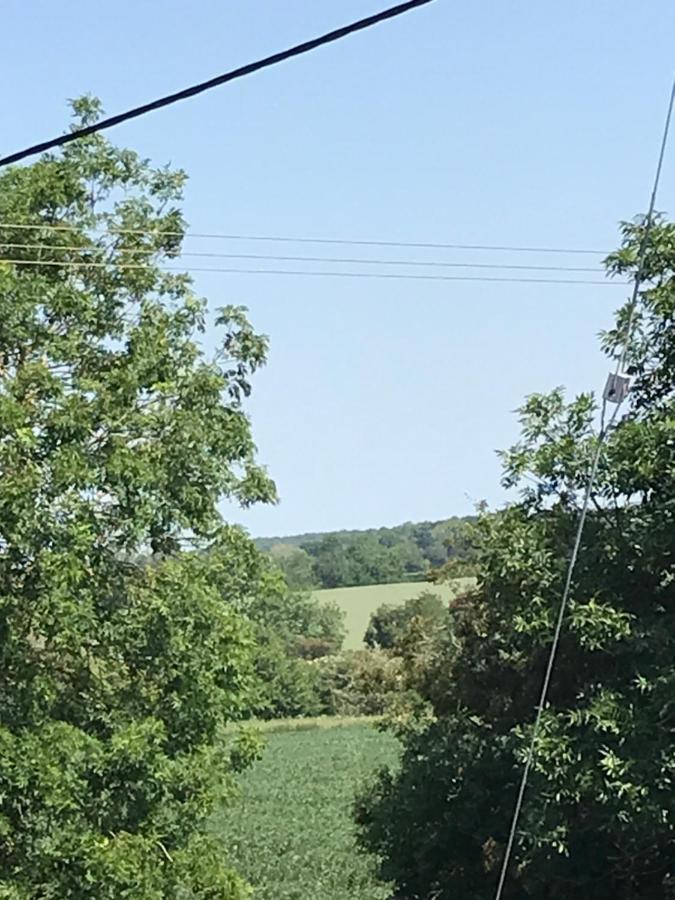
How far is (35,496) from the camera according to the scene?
11953 millimetres

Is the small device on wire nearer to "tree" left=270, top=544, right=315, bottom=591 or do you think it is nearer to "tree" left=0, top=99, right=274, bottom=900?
"tree" left=0, top=99, right=274, bottom=900

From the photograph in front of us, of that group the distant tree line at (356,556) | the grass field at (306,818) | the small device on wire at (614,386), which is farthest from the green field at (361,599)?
the small device on wire at (614,386)

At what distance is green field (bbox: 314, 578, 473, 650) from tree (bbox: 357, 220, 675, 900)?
142 feet

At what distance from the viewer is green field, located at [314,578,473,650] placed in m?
60.2

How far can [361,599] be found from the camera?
66.6 meters

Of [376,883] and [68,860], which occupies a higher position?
[68,860]

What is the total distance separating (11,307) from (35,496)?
184 cm

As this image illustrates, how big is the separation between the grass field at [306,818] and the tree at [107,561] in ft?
15.7

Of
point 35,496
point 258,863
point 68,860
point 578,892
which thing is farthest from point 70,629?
point 258,863

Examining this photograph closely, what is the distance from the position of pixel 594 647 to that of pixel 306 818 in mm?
21449

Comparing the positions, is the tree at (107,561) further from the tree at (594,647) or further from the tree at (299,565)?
the tree at (299,565)

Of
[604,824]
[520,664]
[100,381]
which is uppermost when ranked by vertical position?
[100,381]

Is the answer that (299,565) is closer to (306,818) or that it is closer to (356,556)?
(356,556)

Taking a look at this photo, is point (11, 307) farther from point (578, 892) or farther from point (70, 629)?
point (578, 892)
